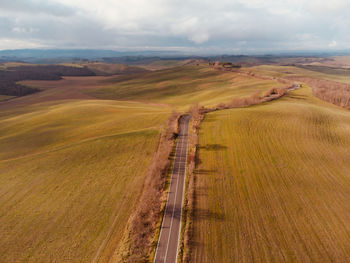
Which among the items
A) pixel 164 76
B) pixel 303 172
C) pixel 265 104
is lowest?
pixel 303 172

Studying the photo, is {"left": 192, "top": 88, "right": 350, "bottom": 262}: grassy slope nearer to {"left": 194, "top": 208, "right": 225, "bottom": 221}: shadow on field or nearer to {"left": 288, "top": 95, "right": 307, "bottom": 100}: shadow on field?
{"left": 194, "top": 208, "right": 225, "bottom": 221}: shadow on field

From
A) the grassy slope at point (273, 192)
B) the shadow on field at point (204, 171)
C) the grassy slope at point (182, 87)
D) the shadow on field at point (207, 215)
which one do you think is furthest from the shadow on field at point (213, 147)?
the grassy slope at point (182, 87)

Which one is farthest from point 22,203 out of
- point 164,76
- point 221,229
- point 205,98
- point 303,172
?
point 164,76

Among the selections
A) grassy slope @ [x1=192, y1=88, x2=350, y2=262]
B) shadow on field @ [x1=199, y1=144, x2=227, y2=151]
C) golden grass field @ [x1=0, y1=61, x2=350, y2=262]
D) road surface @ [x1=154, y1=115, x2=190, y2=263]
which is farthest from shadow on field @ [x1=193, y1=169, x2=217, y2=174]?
shadow on field @ [x1=199, y1=144, x2=227, y2=151]

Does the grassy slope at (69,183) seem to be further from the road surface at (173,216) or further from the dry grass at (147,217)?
the road surface at (173,216)

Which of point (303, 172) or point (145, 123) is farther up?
point (145, 123)

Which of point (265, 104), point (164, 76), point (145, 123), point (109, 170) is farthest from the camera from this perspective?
point (164, 76)

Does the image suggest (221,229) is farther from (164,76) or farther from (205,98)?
(164,76)
